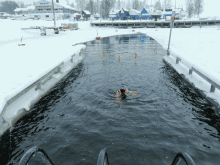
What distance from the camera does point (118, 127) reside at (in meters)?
6.66

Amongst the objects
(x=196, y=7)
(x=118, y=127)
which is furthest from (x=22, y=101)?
(x=196, y=7)

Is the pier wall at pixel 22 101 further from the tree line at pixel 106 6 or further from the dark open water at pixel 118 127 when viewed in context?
the tree line at pixel 106 6

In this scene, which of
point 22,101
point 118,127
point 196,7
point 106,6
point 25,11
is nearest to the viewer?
point 118,127

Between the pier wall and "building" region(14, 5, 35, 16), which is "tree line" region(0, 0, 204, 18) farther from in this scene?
the pier wall

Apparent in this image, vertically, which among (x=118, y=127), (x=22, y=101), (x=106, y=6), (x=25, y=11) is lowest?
(x=118, y=127)

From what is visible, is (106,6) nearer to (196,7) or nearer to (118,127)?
(196,7)

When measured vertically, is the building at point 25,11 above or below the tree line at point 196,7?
below

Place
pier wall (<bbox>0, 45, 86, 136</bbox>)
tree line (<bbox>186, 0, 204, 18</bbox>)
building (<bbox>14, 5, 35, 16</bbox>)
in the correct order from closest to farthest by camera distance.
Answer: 1. pier wall (<bbox>0, 45, 86, 136</bbox>)
2. building (<bbox>14, 5, 35, 16</bbox>)
3. tree line (<bbox>186, 0, 204, 18</bbox>)

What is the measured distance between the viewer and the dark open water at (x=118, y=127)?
530cm

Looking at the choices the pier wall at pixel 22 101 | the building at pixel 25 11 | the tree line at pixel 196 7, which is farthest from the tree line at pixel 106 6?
the pier wall at pixel 22 101

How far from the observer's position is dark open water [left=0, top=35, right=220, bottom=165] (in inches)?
209

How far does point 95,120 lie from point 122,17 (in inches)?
3643

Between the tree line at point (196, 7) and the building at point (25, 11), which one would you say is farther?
the tree line at point (196, 7)

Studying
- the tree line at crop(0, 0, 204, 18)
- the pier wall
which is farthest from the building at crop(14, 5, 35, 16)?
the pier wall
